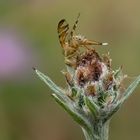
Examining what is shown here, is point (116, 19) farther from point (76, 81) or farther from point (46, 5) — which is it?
point (76, 81)

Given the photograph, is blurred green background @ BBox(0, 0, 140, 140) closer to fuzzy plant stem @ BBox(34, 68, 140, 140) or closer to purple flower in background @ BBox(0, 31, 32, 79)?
purple flower in background @ BBox(0, 31, 32, 79)

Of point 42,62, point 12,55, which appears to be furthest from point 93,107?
point 42,62

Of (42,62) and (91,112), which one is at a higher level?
(42,62)

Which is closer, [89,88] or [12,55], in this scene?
[89,88]

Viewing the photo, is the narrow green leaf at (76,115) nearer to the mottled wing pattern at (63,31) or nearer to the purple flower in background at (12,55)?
the mottled wing pattern at (63,31)

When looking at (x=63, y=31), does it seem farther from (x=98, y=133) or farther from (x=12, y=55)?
(x=12, y=55)

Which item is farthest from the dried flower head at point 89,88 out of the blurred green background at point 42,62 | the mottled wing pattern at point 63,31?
the blurred green background at point 42,62
